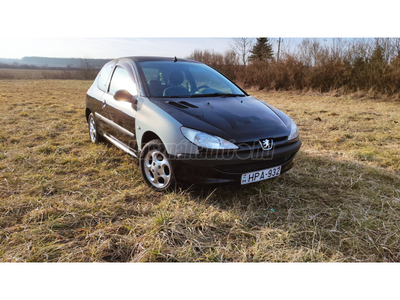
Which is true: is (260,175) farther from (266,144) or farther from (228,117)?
(228,117)

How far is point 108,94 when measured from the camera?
406 cm

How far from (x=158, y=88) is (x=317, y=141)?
12.3 feet

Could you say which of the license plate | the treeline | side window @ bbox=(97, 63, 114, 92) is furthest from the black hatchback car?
the treeline

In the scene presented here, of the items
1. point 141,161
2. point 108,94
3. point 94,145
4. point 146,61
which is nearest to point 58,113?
point 94,145

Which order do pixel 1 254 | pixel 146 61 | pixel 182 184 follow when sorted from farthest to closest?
pixel 146 61, pixel 182 184, pixel 1 254

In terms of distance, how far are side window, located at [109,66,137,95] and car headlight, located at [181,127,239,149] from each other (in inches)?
47.8

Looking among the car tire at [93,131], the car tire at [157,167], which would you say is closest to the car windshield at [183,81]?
the car tire at [157,167]

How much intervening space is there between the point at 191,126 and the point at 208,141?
23 centimetres

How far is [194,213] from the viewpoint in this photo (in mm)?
2684

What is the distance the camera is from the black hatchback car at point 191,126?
2.60 metres

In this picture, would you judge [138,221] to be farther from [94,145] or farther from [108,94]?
[94,145]

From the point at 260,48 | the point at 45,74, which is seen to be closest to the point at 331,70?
the point at 260,48

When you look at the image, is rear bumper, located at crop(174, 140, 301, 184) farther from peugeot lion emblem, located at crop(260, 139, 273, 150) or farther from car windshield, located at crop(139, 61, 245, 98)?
car windshield, located at crop(139, 61, 245, 98)

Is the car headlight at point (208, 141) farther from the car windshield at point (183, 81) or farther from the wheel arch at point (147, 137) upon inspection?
the car windshield at point (183, 81)
